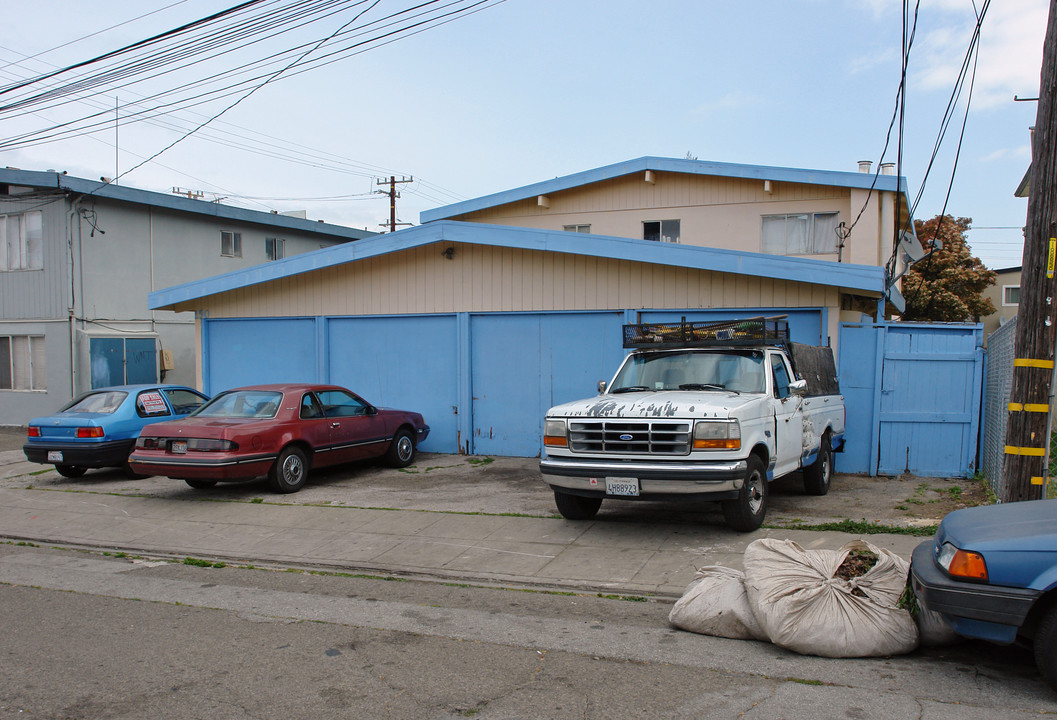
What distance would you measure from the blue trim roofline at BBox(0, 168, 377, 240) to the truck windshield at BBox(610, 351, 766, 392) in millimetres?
15692

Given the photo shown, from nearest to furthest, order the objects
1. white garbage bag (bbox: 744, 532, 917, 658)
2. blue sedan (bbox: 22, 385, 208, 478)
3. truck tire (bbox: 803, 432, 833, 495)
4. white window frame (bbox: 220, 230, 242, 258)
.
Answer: white garbage bag (bbox: 744, 532, 917, 658) → truck tire (bbox: 803, 432, 833, 495) → blue sedan (bbox: 22, 385, 208, 478) → white window frame (bbox: 220, 230, 242, 258)

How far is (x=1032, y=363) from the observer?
6.02 metres

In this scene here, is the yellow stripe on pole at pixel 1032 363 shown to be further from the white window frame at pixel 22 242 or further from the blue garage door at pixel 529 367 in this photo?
the white window frame at pixel 22 242

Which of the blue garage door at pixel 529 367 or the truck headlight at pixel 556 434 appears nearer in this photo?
the truck headlight at pixel 556 434

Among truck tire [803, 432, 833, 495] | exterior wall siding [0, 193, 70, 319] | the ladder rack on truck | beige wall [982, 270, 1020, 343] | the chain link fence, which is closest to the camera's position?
the chain link fence

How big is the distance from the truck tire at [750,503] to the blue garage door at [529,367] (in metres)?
5.00

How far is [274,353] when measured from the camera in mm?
15578

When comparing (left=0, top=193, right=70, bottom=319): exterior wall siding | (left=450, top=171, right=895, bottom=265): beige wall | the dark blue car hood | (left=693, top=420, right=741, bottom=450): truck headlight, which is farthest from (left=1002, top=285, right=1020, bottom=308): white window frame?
(left=0, top=193, right=70, bottom=319): exterior wall siding

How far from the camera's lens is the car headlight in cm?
446

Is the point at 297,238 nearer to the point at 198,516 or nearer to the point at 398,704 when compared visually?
the point at 198,516

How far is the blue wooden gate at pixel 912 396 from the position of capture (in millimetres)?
11266

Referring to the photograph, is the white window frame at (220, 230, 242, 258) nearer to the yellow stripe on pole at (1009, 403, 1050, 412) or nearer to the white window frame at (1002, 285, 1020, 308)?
the yellow stripe on pole at (1009, 403, 1050, 412)

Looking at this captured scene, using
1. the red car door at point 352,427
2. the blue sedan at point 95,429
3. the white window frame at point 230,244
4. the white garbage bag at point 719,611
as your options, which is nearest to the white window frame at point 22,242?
the white window frame at point 230,244

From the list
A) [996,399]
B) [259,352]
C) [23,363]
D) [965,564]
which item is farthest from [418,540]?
[23,363]
